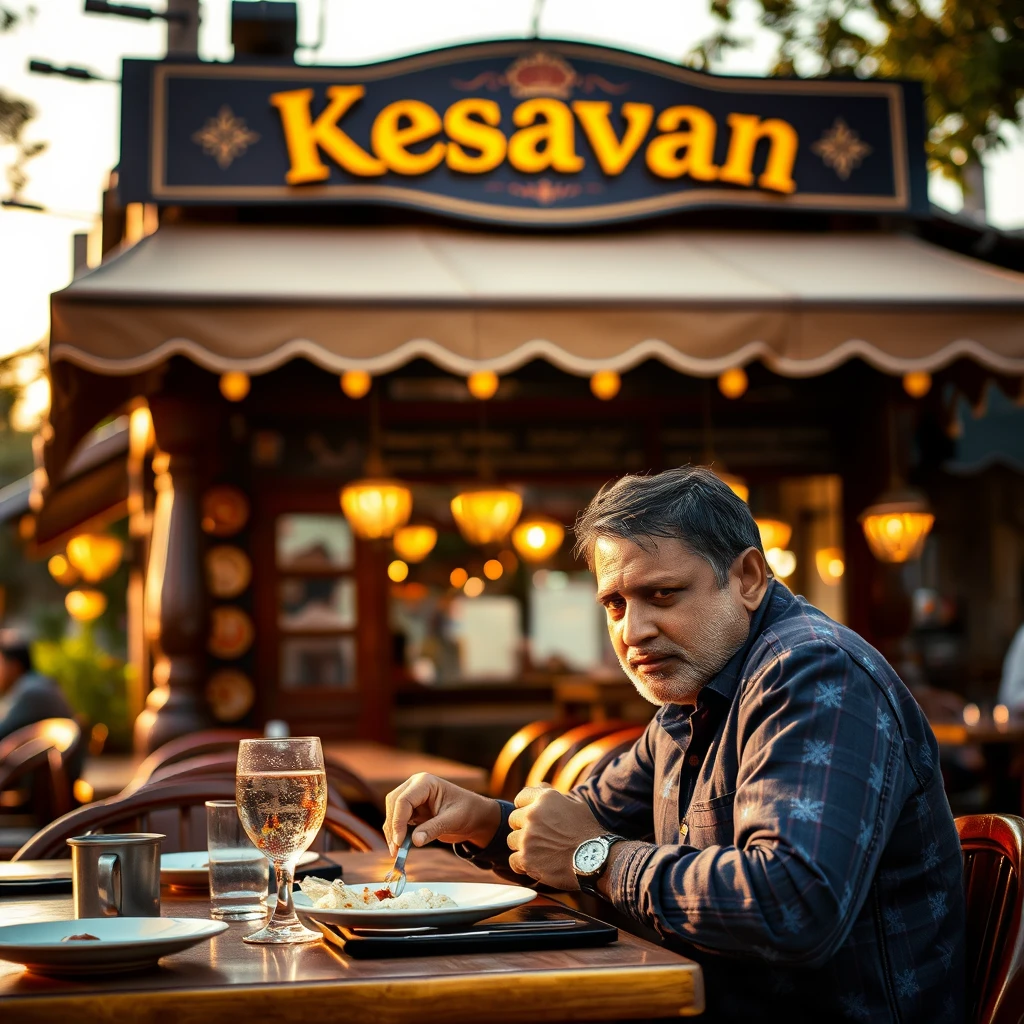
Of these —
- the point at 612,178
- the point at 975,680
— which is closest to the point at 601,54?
the point at 612,178

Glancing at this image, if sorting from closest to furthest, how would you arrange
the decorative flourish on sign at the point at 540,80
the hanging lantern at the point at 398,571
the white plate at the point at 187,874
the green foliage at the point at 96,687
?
1. the white plate at the point at 187,874
2. the decorative flourish on sign at the point at 540,80
3. the hanging lantern at the point at 398,571
4. the green foliage at the point at 96,687

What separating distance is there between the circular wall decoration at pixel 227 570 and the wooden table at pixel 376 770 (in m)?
1.01

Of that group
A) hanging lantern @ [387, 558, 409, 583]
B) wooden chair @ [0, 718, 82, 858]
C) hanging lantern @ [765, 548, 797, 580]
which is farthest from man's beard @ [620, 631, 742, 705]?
hanging lantern @ [387, 558, 409, 583]

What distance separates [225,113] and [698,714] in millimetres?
5356

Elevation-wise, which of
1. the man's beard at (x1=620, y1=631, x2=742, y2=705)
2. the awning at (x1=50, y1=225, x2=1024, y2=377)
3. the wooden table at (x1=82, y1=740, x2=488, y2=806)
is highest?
the awning at (x1=50, y1=225, x2=1024, y2=377)

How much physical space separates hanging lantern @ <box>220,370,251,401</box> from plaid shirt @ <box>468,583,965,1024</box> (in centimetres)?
477

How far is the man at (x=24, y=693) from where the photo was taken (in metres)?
7.32

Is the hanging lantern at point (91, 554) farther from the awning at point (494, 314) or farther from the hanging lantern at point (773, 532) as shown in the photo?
the hanging lantern at point (773, 532)

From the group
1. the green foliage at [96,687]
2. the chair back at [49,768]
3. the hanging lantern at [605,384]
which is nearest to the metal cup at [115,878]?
the chair back at [49,768]

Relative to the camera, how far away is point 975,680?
12055mm

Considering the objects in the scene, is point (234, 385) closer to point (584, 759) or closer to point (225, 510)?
point (225, 510)

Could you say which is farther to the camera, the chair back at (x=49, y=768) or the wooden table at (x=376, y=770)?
the chair back at (x=49, y=768)

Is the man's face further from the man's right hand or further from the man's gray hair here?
the man's right hand

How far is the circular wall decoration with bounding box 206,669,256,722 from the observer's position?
7891mm
